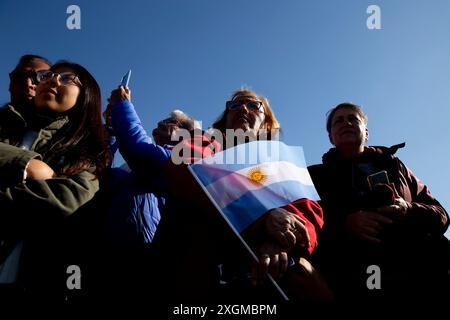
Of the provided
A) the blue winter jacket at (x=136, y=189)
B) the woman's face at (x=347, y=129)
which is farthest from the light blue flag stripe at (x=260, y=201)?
the woman's face at (x=347, y=129)

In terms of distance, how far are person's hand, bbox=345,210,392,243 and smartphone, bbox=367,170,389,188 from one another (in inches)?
14.2

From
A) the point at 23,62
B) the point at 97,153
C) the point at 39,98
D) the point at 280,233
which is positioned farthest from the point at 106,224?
the point at 23,62

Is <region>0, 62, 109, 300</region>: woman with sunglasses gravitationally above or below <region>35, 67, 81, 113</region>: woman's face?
below

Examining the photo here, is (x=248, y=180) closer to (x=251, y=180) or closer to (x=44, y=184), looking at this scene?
(x=251, y=180)

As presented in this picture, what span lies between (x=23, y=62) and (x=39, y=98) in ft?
3.20

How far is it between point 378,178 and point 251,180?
150cm

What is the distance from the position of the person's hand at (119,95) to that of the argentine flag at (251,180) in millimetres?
1037

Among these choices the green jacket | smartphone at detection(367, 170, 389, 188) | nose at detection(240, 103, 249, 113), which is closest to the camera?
the green jacket

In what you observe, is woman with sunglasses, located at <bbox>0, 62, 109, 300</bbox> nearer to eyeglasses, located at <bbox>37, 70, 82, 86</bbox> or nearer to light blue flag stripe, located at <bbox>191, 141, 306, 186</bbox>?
eyeglasses, located at <bbox>37, 70, 82, 86</bbox>

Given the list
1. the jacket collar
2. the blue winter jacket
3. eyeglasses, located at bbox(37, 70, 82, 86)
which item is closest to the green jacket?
the blue winter jacket

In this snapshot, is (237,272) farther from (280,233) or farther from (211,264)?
(280,233)

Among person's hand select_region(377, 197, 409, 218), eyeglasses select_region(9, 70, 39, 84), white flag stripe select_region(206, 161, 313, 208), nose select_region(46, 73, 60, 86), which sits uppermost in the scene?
eyeglasses select_region(9, 70, 39, 84)

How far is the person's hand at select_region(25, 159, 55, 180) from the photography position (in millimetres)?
2045

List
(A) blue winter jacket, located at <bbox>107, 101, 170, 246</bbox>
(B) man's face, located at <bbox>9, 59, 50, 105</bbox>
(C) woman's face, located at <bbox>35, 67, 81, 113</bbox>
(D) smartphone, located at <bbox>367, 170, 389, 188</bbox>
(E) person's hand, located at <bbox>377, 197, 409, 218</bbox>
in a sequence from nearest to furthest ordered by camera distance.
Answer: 1. (A) blue winter jacket, located at <bbox>107, 101, 170, 246</bbox>
2. (C) woman's face, located at <bbox>35, 67, 81, 113</bbox>
3. (E) person's hand, located at <bbox>377, 197, 409, 218</bbox>
4. (B) man's face, located at <bbox>9, 59, 50, 105</bbox>
5. (D) smartphone, located at <bbox>367, 170, 389, 188</bbox>
